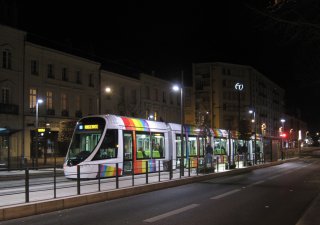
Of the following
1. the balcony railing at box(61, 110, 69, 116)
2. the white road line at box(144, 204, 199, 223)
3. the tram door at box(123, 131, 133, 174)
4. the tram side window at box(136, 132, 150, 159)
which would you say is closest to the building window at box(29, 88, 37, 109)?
the balcony railing at box(61, 110, 69, 116)

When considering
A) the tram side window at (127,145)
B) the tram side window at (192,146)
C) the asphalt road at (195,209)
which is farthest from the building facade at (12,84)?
the asphalt road at (195,209)

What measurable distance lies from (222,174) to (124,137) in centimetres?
792

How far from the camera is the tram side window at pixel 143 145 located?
2631 cm

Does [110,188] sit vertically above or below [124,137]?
below

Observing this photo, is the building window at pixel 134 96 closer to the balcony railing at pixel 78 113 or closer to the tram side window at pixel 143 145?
the balcony railing at pixel 78 113

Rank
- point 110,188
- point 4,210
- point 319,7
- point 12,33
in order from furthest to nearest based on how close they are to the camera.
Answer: point 12,33 → point 110,188 → point 4,210 → point 319,7

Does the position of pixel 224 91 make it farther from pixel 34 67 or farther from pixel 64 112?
pixel 34 67

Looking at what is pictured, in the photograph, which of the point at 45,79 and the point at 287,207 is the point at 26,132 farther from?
the point at 287,207

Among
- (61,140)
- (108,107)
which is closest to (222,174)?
(61,140)

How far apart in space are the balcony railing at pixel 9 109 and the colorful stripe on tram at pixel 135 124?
2070cm

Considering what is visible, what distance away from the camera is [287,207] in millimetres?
14977

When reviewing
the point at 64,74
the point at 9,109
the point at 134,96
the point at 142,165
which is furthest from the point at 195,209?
the point at 134,96

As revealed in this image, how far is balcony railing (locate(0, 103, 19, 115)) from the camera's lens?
43.3 meters

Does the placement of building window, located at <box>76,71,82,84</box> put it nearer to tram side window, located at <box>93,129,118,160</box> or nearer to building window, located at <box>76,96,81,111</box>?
building window, located at <box>76,96,81,111</box>
